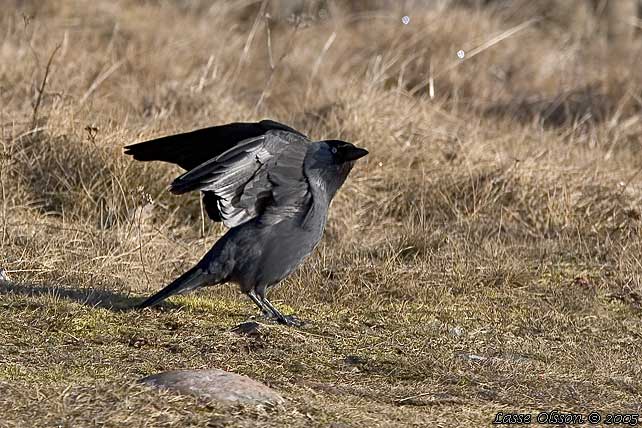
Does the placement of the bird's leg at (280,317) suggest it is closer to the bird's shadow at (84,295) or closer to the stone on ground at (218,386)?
the bird's shadow at (84,295)

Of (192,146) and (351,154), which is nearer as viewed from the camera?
(192,146)

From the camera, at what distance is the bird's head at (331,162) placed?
5145 millimetres

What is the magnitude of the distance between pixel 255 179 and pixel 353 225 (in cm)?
183

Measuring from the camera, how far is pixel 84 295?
5160 millimetres

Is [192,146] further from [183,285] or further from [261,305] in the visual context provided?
[261,305]

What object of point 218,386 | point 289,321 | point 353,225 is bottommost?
point 353,225

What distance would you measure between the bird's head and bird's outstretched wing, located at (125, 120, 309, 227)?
84 millimetres

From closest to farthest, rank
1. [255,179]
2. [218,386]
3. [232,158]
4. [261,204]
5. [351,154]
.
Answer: [218,386] → [232,158] → [255,179] → [261,204] → [351,154]

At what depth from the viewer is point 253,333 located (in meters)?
4.73

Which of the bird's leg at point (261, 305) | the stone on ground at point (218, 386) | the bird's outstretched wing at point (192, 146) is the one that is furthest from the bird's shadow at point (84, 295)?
the stone on ground at point (218, 386)

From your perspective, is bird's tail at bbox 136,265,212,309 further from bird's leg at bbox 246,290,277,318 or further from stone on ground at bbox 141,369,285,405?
stone on ground at bbox 141,369,285,405

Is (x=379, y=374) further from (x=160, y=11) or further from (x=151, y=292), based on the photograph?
(x=160, y=11)

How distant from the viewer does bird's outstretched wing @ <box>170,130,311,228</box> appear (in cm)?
475

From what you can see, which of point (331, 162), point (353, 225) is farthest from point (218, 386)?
point (353, 225)
